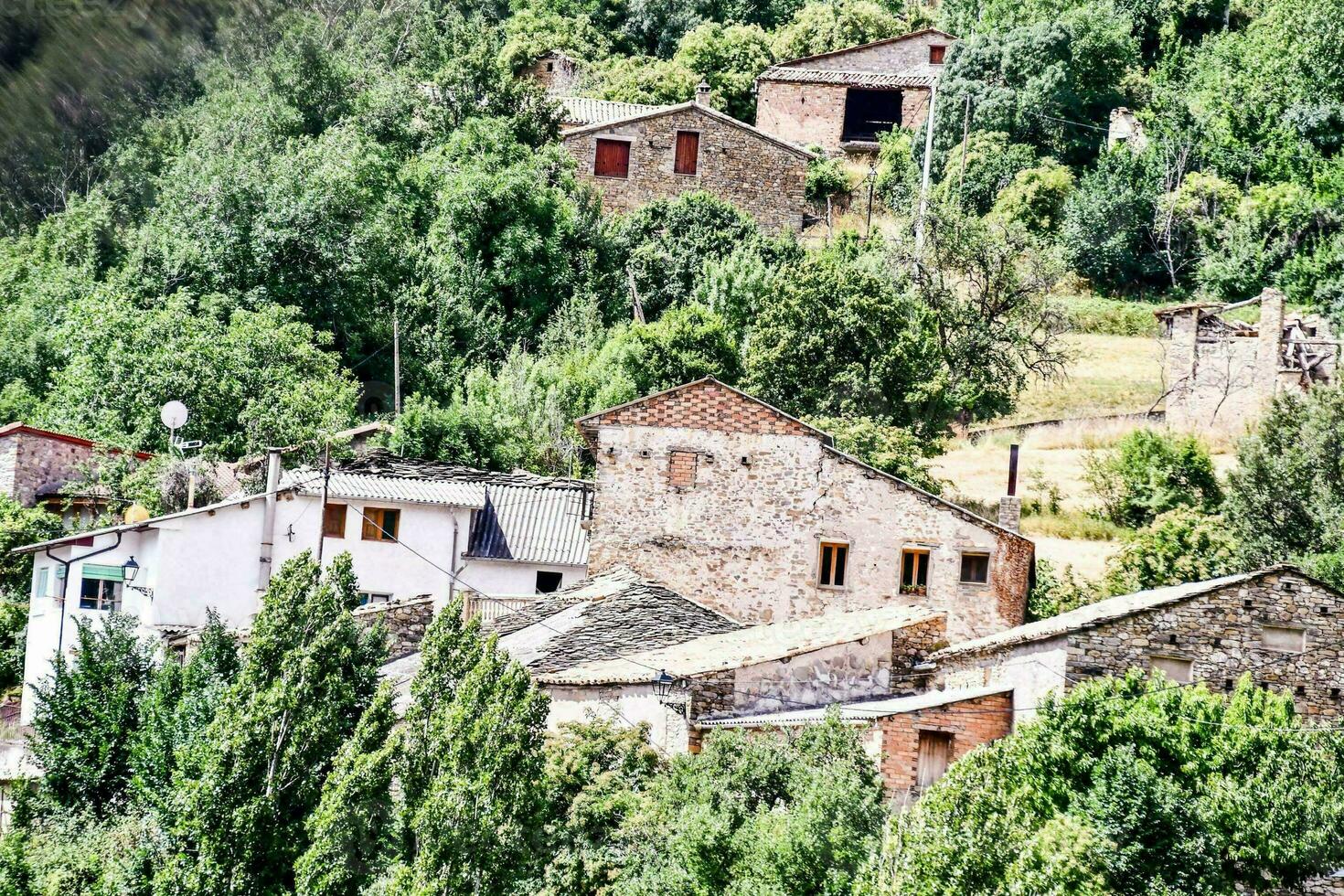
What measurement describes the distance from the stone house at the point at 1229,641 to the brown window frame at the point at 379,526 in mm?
12893

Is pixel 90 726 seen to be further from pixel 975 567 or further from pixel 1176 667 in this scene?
pixel 1176 667

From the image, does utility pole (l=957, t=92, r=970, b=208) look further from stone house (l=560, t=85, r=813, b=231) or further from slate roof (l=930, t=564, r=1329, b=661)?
slate roof (l=930, t=564, r=1329, b=661)

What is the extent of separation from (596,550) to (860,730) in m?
8.84

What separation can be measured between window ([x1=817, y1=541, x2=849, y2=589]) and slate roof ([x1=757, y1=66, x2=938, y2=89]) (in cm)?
2605

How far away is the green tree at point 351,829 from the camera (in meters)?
17.8

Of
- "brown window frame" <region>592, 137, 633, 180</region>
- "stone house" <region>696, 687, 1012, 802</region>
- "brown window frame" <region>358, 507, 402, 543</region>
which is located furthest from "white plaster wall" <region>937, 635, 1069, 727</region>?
"brown window frame" <region>592, 137, 633, 180</region>

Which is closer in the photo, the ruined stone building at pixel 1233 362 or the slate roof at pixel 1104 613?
the slate roof at pixel 1104 613

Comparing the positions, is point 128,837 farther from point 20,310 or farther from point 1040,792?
point 20,310

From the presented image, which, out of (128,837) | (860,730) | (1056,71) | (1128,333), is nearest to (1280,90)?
(1056,71)

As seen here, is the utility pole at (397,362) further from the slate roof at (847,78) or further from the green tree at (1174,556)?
the green tree at (1174,556)

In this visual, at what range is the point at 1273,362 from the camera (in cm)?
3772

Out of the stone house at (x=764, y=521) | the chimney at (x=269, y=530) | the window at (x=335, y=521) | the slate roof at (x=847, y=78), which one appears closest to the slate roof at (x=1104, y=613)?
the stone house at (x=764, y=521)

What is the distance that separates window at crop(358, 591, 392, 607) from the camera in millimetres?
28797

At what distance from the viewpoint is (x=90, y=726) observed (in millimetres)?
23016
